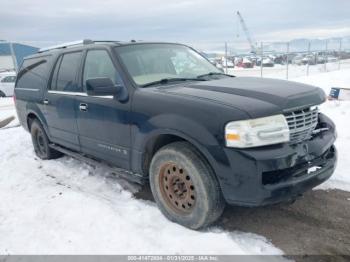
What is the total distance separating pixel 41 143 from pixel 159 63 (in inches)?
122

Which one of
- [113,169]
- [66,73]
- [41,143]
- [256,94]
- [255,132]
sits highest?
[66,73]

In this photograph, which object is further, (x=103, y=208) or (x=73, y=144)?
(x=73, y=144)

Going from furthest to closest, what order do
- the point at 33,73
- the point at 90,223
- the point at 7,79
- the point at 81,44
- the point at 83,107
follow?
the point at 7,79 → the point at 33,73 → the point at 81,44 → the point at 83,107 → the point at 90,223

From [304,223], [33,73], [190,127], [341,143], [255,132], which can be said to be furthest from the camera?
[33,73]

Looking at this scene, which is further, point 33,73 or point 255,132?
point 33,73

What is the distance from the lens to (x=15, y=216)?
400 centimetres

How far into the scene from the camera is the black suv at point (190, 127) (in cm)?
296

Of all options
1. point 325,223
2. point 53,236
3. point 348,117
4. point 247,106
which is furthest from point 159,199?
point 348,117

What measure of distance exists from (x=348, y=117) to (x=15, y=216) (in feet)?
20.7

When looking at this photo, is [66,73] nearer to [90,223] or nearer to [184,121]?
[90,223]

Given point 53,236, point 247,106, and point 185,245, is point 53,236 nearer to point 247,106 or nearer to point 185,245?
point 185,245

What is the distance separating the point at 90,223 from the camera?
3672 millimetres

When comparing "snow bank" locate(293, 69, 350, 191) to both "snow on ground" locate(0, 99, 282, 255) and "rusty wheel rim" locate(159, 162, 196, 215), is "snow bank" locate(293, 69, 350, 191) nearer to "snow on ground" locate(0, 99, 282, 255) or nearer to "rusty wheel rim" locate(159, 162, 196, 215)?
"snow on ground" locate(0, 99, 282, 255)

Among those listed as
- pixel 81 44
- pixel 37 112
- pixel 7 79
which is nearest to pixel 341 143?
pixel 81 44
